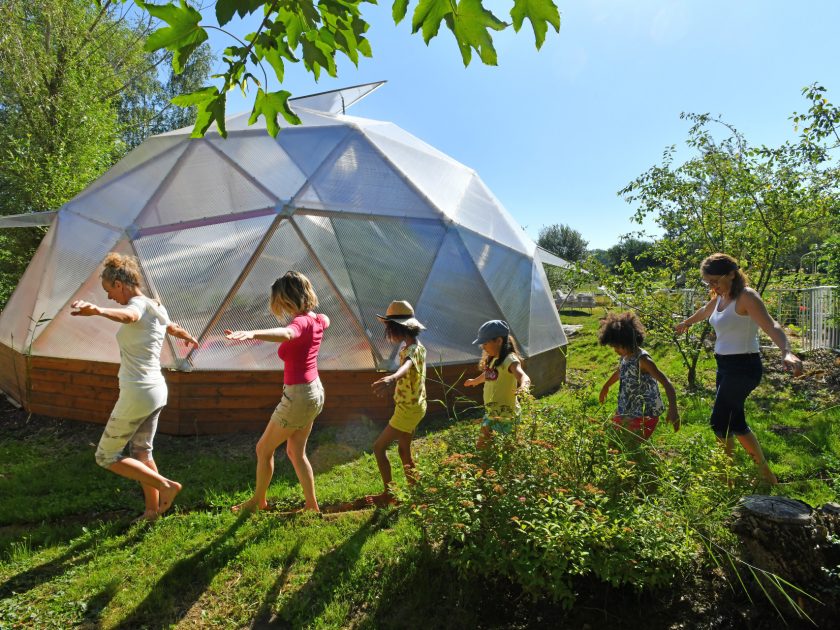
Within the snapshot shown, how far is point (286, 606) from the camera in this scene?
2.85 metres

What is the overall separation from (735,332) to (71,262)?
8.21 m

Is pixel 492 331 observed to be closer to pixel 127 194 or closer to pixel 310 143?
pixel 310 143

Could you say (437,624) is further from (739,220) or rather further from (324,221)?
(739,220)

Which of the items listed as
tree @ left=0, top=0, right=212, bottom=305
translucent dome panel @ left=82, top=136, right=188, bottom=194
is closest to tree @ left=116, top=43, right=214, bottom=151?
tree @ left=0, top=0, right=212, bottom=305

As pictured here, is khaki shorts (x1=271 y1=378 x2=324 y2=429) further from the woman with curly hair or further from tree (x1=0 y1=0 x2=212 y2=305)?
tree (x1=0 y1=0 x2=212 y2=305)

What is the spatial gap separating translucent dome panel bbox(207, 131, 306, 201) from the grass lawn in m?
3.77

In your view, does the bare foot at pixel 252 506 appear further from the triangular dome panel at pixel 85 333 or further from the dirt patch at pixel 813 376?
the dirt patch at pixel 813 376

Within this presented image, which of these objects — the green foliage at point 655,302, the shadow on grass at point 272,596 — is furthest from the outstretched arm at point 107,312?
the green foliage at point 655,302

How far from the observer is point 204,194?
6852 mm

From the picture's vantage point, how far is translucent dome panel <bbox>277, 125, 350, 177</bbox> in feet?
24.1

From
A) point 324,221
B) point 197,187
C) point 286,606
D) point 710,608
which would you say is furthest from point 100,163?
point 710,608

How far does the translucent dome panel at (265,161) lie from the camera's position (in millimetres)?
6969

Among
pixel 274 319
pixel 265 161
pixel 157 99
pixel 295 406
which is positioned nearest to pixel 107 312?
pixel 295 406

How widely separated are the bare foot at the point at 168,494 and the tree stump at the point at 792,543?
398cm
